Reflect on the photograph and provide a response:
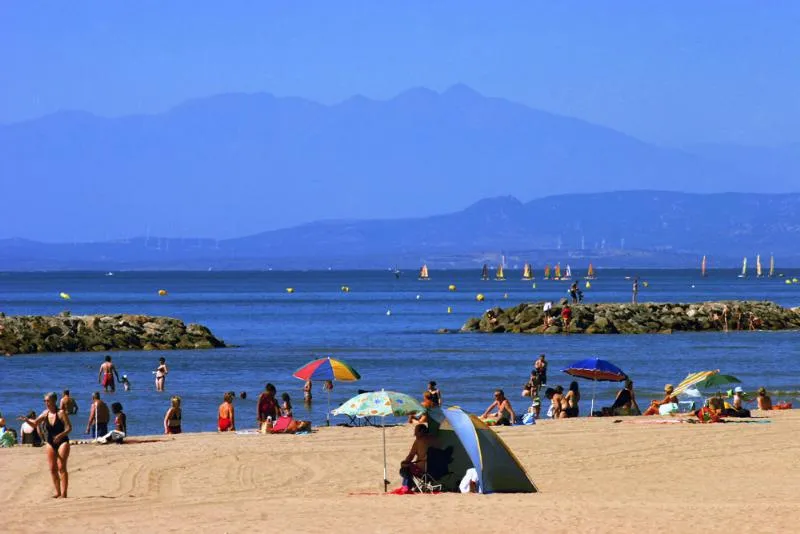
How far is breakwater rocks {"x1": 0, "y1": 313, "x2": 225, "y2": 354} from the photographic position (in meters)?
56.2

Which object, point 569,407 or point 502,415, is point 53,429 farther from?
point 569,407

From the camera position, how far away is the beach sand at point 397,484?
53.0ft

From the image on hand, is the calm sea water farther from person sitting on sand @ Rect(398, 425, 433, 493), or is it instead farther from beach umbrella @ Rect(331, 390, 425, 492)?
person sitting on sand @ Rect(398, 425, 433, 493)

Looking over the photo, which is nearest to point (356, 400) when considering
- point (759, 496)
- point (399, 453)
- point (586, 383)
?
point (399, 453)

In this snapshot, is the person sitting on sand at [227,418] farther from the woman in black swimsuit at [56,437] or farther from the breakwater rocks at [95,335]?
the breakwater rocks at [95,335]

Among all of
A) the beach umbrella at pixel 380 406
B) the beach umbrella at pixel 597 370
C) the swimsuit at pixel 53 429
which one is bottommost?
the beach umbrella at pixel 597 370

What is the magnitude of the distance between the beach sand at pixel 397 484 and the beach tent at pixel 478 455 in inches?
15.0

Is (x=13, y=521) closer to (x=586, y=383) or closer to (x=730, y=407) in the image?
(x=730, y=407)

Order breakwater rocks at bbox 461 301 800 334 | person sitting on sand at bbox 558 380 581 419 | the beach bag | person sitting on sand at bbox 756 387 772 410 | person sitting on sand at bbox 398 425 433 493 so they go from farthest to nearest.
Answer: breakwater rocks at bbox 461 301 800 334 → person sitting on sand at bbox 756 387 772 410 → person sitting on sand at bbox 558 380 581 419 → the beach bag → person sitting on sand at bbox 398 425 433 493

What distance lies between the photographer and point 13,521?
639 inches

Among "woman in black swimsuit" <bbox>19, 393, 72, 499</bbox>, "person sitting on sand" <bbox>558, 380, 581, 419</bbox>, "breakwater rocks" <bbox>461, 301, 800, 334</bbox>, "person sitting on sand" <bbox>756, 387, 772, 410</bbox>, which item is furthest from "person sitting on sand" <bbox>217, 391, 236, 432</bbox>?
"breakwater rocks" <bbox>461, 301, 800, 334</bbox>

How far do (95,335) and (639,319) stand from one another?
27.3 meters

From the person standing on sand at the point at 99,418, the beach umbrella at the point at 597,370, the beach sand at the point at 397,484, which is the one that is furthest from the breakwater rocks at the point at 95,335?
the beach sand at the point at 397,484

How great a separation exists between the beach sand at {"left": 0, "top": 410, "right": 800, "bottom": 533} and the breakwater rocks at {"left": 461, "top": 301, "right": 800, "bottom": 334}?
40290 mm
